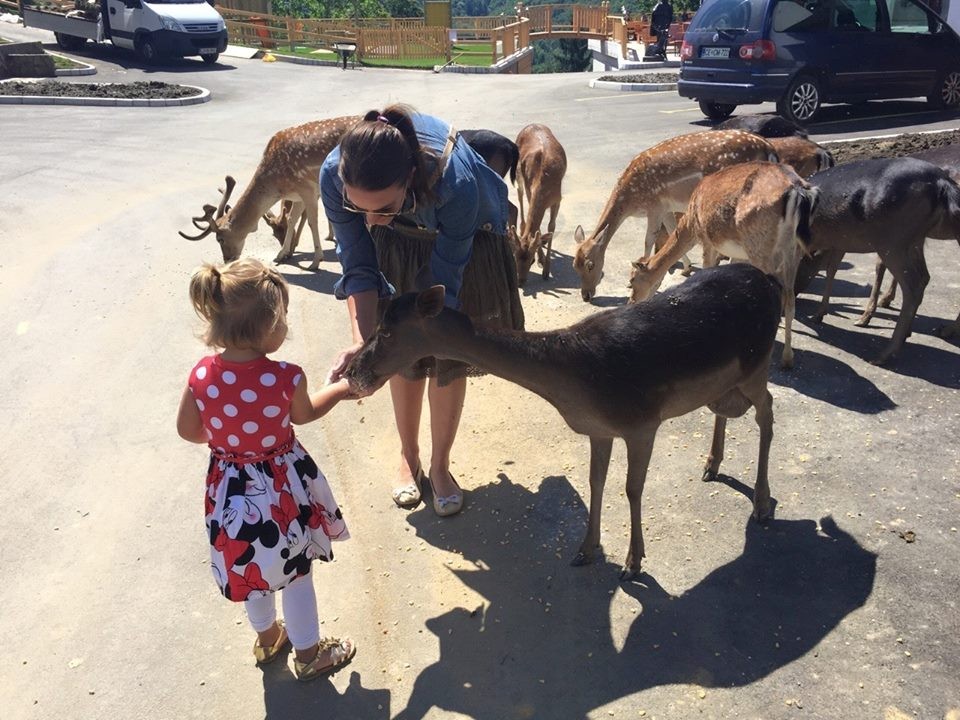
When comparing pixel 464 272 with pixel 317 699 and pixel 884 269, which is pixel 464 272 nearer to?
pixel 317 699

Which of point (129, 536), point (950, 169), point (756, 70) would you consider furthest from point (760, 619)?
point (756, 70)

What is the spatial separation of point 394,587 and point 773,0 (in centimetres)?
1209

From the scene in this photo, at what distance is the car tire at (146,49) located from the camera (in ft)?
81.0

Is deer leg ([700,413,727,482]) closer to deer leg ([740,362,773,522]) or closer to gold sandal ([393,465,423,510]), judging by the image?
deer leg ([740,362,773,522])

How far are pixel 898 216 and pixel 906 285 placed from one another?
49cm

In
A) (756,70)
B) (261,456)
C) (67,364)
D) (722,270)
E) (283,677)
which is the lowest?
(283,677)

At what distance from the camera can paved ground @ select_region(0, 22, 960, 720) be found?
321 centimetres

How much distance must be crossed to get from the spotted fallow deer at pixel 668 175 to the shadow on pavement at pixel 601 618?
11.7 feet

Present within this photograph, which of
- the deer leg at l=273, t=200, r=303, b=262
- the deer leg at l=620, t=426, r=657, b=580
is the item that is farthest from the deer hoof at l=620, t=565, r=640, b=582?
the deer leg at l=273, t=200, r=303, b=262

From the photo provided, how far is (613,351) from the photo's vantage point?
3535 millimetres

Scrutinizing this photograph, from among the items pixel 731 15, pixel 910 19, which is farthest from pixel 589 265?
pixel 910 19

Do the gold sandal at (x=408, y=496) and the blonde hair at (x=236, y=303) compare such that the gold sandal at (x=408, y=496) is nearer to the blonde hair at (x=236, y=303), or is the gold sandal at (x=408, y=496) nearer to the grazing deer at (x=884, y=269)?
the blonde hair at (x=236, y=303)

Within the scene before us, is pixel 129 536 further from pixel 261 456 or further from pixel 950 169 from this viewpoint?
pixel 950 169

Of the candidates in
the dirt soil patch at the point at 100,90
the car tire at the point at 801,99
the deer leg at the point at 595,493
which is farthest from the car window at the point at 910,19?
the dirt soil patch at the point at 100,90
